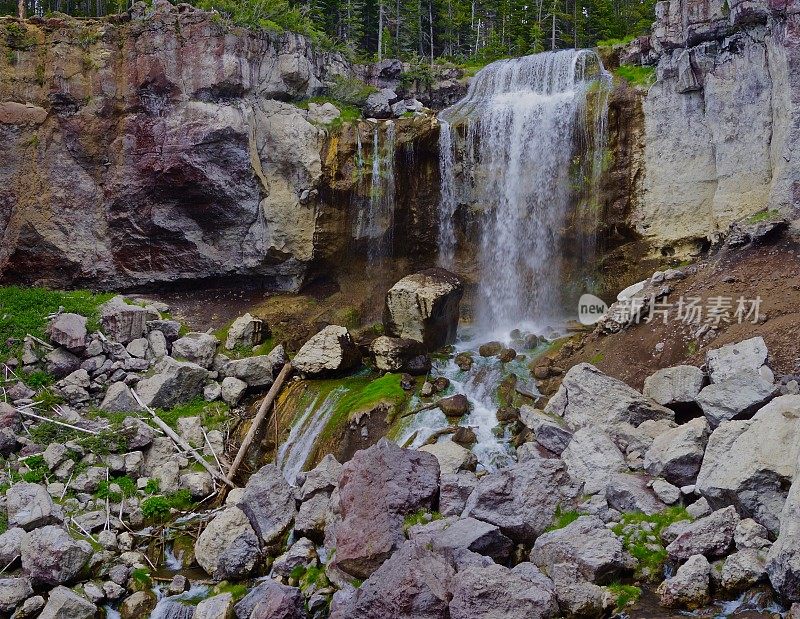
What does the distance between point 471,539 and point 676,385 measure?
589cm

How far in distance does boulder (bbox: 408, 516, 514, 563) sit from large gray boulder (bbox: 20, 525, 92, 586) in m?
5.71

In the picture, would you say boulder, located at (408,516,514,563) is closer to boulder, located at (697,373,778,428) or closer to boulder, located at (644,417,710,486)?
boulder, located at (644,417,710,486)

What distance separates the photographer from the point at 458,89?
26.1 meters

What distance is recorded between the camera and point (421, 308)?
730 inches

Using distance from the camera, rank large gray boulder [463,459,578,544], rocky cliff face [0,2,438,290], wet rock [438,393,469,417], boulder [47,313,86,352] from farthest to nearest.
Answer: rocky cliff face [0,2,438,290] → boulder [47,313,86,352] → wet rock [438,393,469,417] → large gray boulder [463,459,578,544]

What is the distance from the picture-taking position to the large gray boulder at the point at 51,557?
36.5ft

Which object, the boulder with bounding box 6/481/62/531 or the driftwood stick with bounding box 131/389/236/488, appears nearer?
the boulder with bounding box 6/481/62/531

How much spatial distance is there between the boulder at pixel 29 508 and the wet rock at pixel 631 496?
31.7 ft

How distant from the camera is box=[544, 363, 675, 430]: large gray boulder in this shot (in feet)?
42.2

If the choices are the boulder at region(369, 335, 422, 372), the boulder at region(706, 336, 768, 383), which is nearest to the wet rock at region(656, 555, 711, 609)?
the boulder at region(706, 336, 768, 383)

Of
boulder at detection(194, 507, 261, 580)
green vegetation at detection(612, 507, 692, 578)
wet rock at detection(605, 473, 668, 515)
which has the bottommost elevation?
boulder at detection(194, 507, 261, 580)

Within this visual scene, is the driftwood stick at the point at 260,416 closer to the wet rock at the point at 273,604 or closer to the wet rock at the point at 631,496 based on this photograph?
the wet rock at the point at 273,604

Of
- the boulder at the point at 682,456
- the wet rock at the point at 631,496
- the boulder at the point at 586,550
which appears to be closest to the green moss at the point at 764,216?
the boulder at the point at 682,456

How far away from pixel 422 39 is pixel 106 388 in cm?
2840
